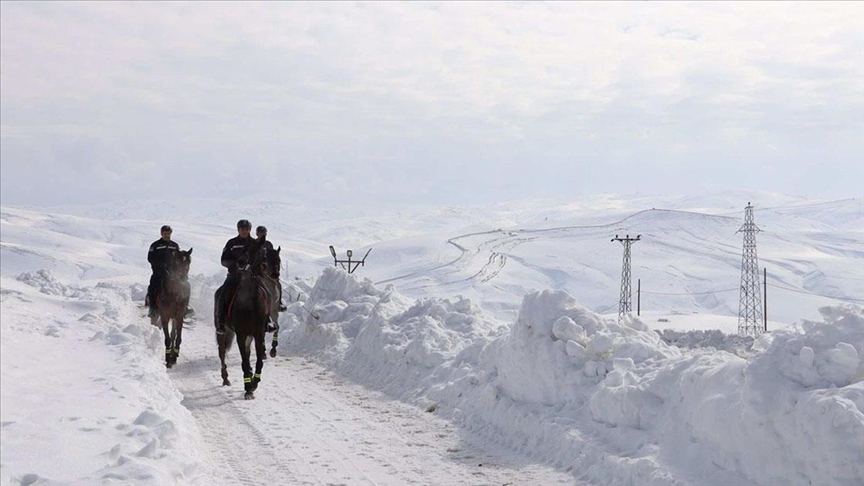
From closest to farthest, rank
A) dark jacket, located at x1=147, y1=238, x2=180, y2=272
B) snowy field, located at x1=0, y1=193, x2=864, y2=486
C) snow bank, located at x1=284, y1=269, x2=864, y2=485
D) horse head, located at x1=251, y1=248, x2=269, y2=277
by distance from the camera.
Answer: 1. snow bank, located at x1=284, y1=269, x2=864, y2=485
2. snowy field, located at x1=0, y1=193, x2=864, y2=486
3. horse head, located at x1=251, y1=248, x2=269, y2=277
4. dark jacket, located at x1=147, y1=238, x2=180, y2=272

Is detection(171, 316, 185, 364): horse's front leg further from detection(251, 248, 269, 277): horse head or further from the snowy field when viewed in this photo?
detection(251, 248, 269, 277): horse head

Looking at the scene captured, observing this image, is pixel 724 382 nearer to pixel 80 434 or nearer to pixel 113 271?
pixel 80 434

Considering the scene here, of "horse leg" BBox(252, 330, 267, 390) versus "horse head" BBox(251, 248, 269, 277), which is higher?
"horse head" BBox(251, 248, 269, 277)

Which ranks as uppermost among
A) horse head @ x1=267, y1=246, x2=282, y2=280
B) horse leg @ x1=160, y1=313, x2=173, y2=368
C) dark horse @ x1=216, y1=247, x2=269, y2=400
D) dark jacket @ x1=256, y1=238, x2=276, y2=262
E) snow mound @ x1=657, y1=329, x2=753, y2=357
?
dark jacket @ x1=256, y1=238, x2=276, y2=262

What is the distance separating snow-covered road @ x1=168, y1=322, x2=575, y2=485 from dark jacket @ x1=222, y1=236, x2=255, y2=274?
2065mm

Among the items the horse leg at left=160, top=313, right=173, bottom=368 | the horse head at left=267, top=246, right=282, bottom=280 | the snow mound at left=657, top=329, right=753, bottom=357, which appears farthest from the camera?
the snow mound at left=657, top=329, right=753, bottom=357

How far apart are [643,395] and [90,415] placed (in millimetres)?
5906

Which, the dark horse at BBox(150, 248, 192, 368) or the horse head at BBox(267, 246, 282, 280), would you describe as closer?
the horse head at BBox(267, 246, 282, 280)

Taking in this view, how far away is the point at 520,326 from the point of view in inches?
438

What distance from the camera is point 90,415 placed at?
8.09m

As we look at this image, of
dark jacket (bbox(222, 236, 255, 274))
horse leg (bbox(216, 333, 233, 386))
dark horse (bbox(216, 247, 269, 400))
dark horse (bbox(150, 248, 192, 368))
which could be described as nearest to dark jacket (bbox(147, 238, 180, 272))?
dark horse (bbox(150, 248, 192, 368))

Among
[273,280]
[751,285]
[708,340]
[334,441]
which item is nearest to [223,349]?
[273,280]

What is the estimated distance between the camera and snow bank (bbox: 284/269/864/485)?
661cm

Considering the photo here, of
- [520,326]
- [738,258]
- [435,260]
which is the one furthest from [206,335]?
[738,258]
